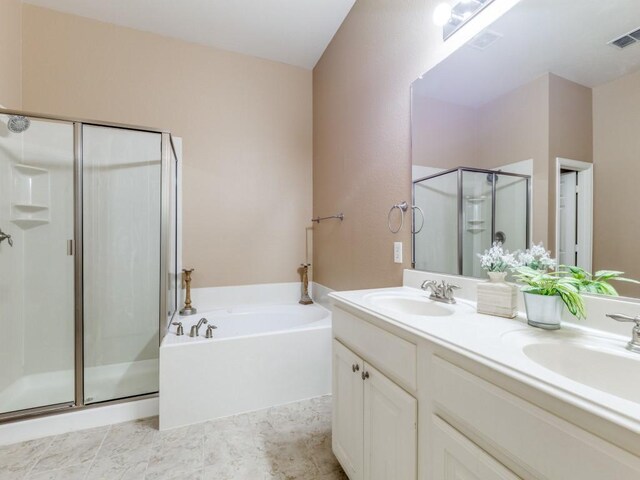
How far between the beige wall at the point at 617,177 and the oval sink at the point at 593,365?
0.26 meters

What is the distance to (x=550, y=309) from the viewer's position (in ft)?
2.82

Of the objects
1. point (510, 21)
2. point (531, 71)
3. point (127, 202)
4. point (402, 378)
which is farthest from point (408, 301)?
point (127, 202)

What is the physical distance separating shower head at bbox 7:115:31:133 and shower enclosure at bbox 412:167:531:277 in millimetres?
2661

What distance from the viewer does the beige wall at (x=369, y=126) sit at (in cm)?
162

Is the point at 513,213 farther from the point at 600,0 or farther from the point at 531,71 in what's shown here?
the point at 600,0

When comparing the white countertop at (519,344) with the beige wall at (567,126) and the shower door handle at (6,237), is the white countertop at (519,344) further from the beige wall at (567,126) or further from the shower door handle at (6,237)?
the shower door handle at (6,237)

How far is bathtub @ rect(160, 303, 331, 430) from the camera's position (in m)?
1.74

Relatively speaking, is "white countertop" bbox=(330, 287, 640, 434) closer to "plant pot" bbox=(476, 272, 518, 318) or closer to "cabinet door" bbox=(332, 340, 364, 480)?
"plant pot" bbox=(476, 272, 518, 318)

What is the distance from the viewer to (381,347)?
1010 mm

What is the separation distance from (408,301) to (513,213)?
566 millimetres

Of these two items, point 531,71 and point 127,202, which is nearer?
point 531,71

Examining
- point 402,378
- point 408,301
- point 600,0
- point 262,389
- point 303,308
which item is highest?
point 600,0

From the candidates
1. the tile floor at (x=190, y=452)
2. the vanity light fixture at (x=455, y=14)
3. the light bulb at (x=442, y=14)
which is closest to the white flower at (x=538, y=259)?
the vanity light fixture at (x=455, y=14)

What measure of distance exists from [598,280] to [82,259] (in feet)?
8.70
